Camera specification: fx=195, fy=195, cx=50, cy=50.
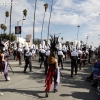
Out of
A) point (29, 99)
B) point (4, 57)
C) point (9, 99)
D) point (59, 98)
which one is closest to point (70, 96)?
point (59, 98)

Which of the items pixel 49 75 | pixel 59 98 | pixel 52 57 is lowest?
pixel 59 98

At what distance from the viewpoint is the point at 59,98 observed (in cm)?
702

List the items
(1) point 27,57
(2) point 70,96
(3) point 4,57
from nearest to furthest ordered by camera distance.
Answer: (2) point 70,96 < (3) point 4,57 < (1) point 27,57

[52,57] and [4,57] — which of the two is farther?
[4,57]

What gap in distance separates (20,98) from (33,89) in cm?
144

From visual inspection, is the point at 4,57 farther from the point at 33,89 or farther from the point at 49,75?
the point at 49,75

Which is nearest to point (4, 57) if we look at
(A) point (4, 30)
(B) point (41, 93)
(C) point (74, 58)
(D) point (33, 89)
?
(D) point (33, 89)

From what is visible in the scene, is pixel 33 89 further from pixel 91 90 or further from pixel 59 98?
pixel 91 90

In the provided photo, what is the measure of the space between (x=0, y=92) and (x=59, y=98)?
2.30 metres

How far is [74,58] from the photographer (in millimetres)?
11750

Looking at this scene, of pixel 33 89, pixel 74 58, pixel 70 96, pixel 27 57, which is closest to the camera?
pixel 70 96

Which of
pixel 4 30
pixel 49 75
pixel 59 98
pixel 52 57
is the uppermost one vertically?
pixel 4 30

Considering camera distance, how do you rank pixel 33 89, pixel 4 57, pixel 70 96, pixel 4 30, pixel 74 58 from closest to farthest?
1. pixel 70 96
2. pixel 33 89
3. pixel 4 57
4. pixel 74 58
5. pixel 4 30

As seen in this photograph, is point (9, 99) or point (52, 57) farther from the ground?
point (52, 57)
